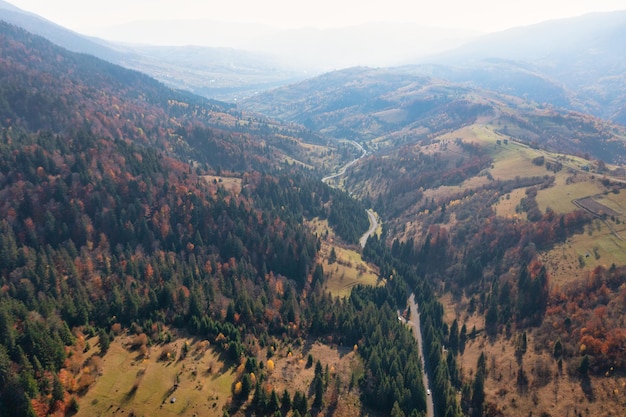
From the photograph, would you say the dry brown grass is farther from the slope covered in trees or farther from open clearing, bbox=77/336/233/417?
open clearing, bbox=77/336/233/417

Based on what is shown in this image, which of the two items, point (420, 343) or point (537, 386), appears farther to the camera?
point (420, 343)

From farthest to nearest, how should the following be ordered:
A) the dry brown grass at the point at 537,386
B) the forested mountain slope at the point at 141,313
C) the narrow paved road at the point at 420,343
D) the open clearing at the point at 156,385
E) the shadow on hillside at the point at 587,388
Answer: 1. the narrow paved road at the point at 420,343
2. the shadow on hillside at the point at 587,388
3. the dry brown grass at the point at 537,386
4. the forested mountain slope at the point at 141,313
5. the open clearing at the point at 156,385

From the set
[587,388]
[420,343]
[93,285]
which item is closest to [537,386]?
[587,388]

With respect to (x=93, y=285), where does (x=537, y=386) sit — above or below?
below

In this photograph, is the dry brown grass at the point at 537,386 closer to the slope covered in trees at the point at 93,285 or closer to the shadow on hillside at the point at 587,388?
the shadow on hillside at the point at 587,388

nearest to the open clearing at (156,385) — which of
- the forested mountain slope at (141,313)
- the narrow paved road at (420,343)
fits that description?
the forested mountain slope at (141,313)

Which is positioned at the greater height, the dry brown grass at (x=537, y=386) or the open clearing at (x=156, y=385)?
the open clearing at (x=156, y=385)

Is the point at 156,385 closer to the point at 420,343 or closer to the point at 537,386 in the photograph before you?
the point at 420,343

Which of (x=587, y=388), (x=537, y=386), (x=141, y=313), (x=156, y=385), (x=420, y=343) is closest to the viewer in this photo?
(x=156, y=385)
